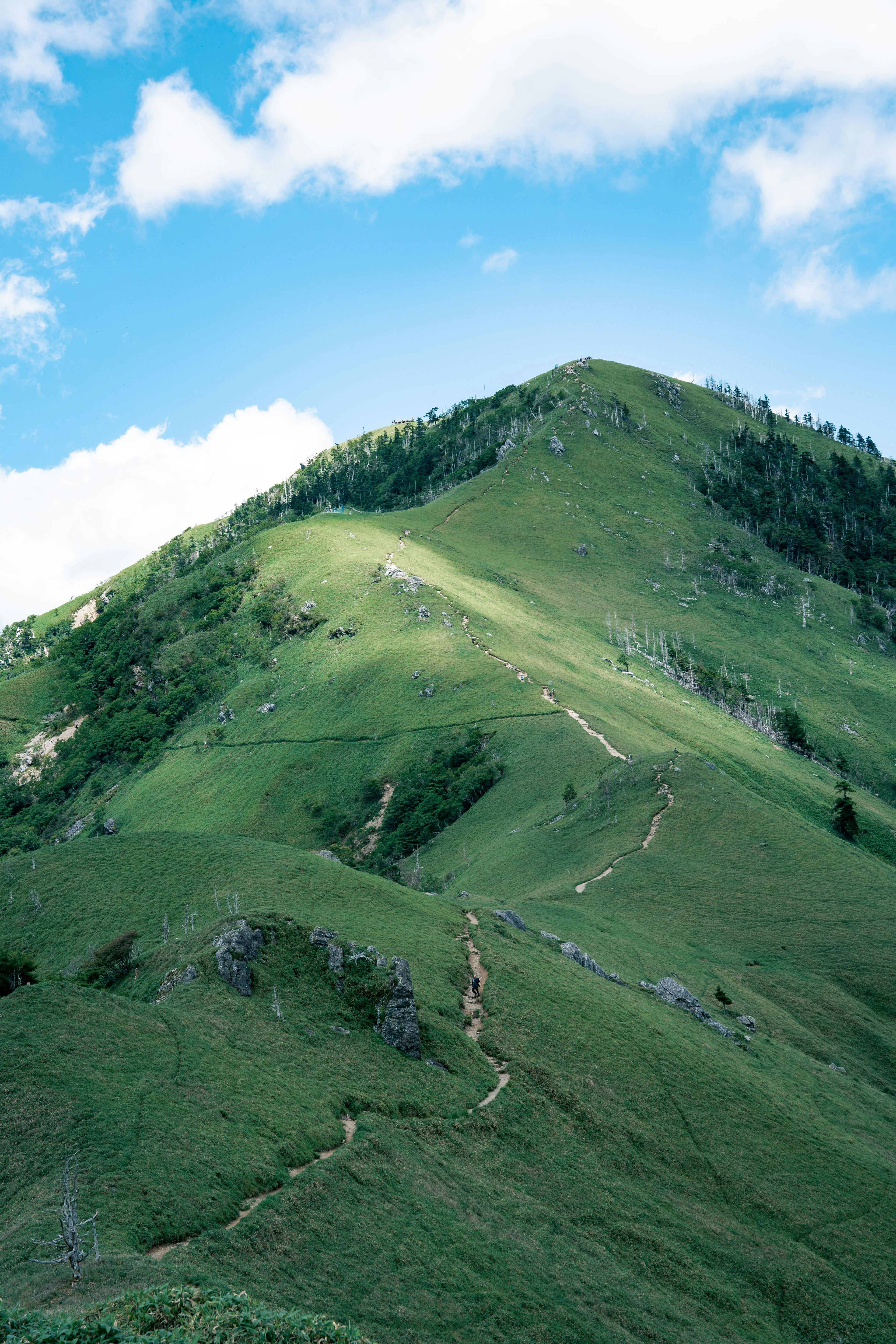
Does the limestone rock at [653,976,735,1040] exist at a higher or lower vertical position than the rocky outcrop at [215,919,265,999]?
lower

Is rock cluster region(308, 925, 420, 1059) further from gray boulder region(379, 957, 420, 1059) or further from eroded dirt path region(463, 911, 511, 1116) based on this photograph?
eroded dirt path region(463, 911, 511, 1116)

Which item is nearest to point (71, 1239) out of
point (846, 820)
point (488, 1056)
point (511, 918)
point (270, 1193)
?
point (270, 1193)

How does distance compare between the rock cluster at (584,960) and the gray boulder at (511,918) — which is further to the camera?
the gray boulder at (511,918)

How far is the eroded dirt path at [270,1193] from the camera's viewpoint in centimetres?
2916

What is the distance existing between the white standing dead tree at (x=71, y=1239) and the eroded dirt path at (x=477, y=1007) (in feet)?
74.1

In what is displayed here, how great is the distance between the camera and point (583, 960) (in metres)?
68.7

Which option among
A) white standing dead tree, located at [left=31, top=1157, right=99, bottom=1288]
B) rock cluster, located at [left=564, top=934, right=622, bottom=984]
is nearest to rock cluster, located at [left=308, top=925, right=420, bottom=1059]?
rock cluster, located at [left=564, top=934, right=622, bottom=984]

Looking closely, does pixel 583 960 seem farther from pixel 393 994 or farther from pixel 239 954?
pixel 239 954

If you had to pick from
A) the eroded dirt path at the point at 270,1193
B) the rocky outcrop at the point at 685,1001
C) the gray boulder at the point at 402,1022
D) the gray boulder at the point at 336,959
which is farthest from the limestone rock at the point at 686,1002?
the eroded dirt path at the point at 270,1193

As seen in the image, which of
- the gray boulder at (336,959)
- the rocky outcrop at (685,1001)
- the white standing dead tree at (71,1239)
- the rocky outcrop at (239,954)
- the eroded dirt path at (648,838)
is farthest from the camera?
the eroded dirt path at (648,838)

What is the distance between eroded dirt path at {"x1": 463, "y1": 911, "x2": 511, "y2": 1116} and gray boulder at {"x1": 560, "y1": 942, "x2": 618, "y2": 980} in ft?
23.6

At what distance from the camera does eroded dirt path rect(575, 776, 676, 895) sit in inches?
3622

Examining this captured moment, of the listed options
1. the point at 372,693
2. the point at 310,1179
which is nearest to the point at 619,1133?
the point at 310,1179

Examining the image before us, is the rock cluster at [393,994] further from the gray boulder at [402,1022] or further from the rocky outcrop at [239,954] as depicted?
the rocky outcrop at [239,954]
